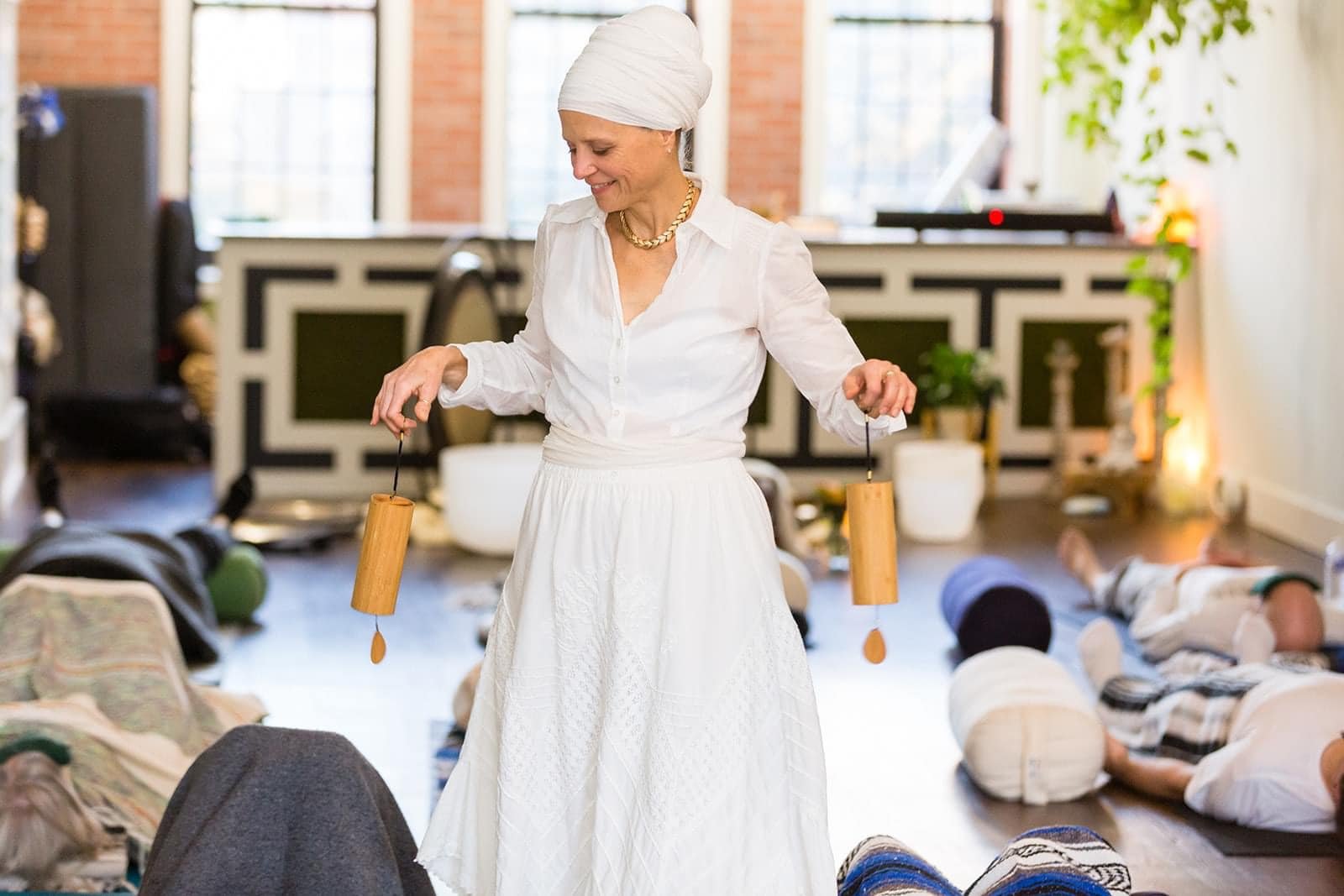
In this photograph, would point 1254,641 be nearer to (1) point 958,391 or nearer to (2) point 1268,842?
(2) point 1268,842

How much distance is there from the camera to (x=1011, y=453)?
6992 mm

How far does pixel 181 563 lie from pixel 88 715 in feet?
4.35

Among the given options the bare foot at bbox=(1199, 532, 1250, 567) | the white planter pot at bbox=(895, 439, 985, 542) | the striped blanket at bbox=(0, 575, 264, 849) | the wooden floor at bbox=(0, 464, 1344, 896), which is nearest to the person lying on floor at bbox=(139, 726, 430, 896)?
the striped blanket at bbox=(0, 575, 264, 849)

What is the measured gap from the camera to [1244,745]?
9.94ft

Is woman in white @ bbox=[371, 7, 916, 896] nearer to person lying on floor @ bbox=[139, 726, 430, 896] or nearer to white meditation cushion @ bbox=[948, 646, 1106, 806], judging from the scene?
person lying on floor @ bbox=[139, 726, 430, 896]

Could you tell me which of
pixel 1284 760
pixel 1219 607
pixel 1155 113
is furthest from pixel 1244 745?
pixel 1155 113

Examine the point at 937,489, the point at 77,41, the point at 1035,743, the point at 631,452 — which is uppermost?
the point at 77,41

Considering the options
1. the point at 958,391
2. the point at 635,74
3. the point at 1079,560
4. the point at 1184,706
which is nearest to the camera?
the point at 635,74

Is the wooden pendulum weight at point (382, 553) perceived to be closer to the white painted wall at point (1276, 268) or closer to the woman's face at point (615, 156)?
the woman's face at point (615, 156)

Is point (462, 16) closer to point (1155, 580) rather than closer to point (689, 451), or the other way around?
point (1155, 580)

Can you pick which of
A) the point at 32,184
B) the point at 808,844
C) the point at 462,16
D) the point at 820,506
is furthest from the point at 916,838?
the point at 462,16

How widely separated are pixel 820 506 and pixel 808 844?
389 cm

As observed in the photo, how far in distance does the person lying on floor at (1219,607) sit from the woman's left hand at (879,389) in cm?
202

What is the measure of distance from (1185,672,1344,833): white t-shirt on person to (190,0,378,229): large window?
21.8ft
